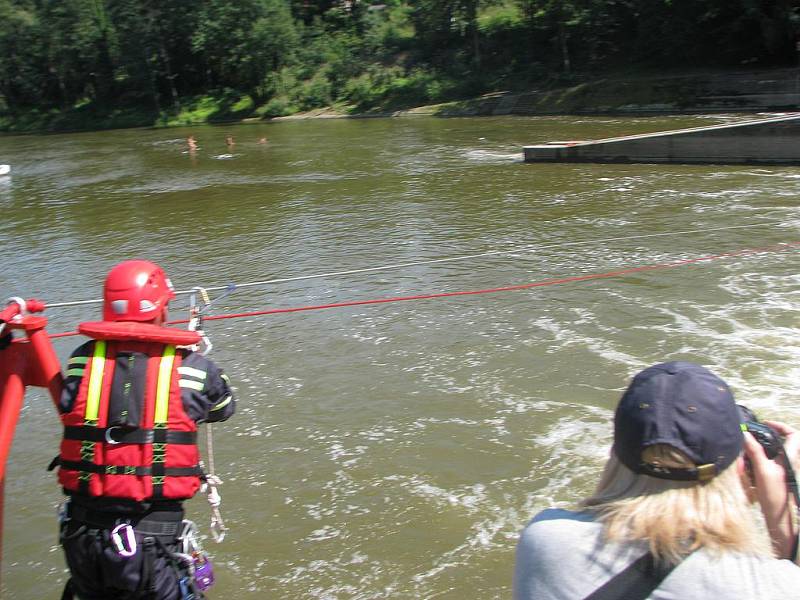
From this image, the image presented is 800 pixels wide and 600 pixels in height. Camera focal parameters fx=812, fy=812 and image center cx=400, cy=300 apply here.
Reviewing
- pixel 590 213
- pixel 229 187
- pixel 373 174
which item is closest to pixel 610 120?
pixel 373 174

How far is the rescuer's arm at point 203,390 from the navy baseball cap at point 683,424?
1.98 meters

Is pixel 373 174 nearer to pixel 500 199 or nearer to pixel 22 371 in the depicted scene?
pixel 500 199

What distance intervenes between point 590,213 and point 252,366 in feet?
30.6

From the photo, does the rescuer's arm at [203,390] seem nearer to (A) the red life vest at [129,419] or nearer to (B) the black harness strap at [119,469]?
(A) the red life vest at [129,419]

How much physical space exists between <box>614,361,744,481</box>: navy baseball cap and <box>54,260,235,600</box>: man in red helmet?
2.00 meters

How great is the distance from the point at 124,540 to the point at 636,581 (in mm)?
2274

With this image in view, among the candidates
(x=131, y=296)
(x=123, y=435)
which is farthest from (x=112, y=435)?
(x=131, y=296)

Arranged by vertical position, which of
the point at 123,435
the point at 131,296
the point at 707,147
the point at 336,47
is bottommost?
the point at 707,147

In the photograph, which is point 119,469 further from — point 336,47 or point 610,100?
point 336,47

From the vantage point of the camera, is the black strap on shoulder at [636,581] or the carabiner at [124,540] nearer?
the black strap on shoulder at [636,581]

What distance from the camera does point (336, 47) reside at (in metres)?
69.6

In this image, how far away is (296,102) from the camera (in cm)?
6234

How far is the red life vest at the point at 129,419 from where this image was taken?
10.9 ft

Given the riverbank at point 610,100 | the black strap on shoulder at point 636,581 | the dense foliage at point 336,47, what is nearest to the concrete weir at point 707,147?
the riverbank at point 610,100
